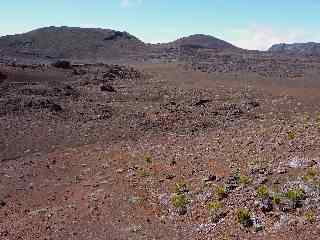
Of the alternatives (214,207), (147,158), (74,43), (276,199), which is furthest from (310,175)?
(74,43)

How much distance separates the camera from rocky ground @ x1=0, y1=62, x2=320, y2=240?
14.4 metres

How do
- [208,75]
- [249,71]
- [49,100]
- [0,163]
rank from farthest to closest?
1. [249,71]
2. [208,75]
3. [49,100]
4. [0,163]

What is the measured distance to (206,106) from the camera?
37.3m

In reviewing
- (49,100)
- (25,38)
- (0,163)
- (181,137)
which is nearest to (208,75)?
(49,100)

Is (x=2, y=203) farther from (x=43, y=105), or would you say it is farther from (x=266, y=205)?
(x=43, y=105)

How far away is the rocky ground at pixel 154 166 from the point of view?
14.4m

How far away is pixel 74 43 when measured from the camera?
11888cm

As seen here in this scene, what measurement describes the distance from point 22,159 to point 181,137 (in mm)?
7204

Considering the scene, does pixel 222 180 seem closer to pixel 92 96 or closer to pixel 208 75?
pixel 92 96

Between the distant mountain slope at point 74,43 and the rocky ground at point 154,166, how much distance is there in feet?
229

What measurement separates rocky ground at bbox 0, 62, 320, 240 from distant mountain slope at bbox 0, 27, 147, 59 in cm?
6993

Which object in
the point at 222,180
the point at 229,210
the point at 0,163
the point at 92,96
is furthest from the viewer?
the point at 92,96

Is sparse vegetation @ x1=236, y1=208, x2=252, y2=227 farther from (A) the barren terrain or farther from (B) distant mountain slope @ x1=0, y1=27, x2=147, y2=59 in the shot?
(B) distant mountain slope @ x1=0, y1=27, x2=147, y2=59

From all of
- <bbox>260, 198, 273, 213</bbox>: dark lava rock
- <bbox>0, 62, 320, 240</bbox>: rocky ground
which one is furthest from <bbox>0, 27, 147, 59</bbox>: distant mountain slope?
<bbox>260, 198, 273, 213</bbox>: dark lava rock
